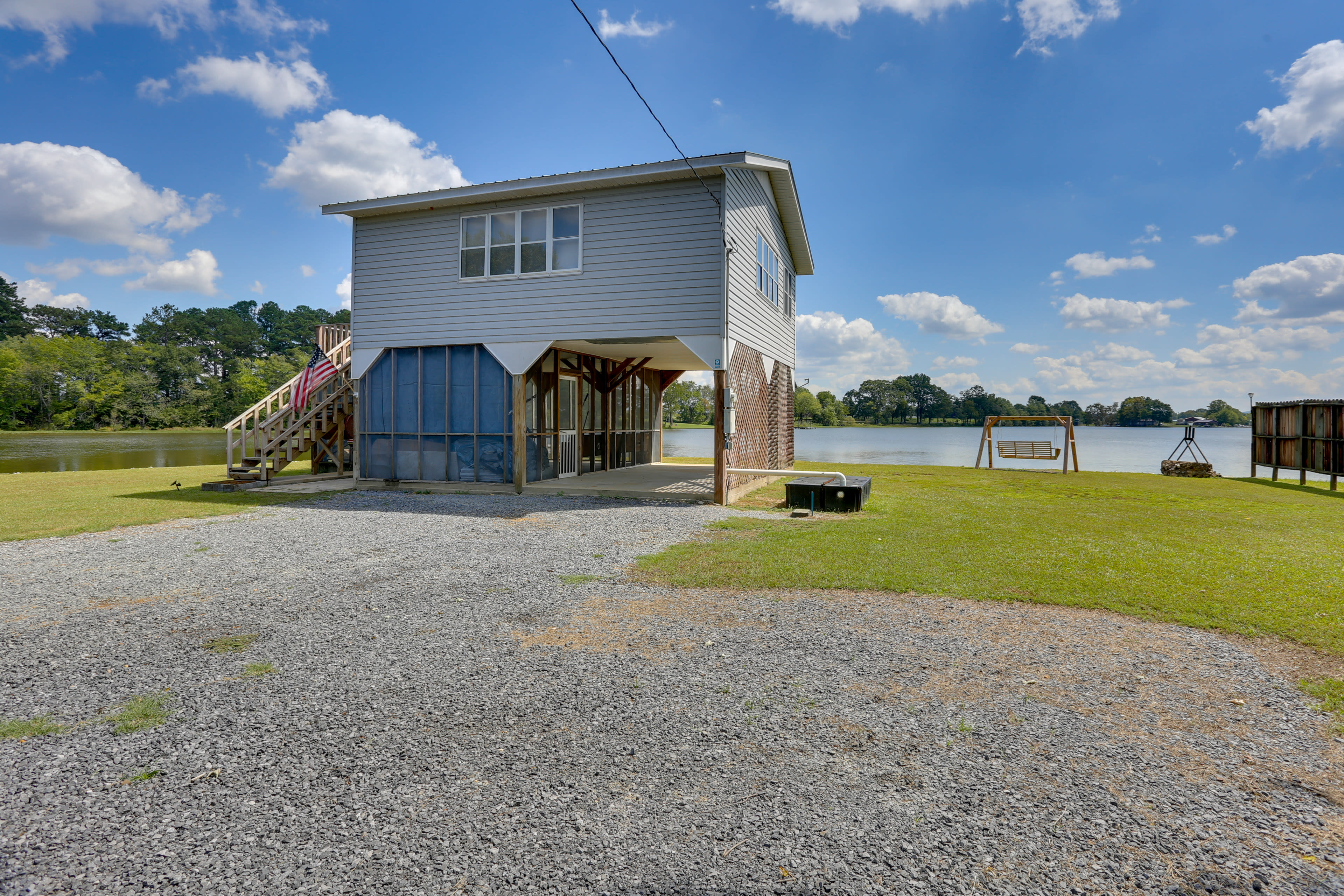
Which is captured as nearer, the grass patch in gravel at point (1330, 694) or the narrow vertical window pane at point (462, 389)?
the grass patch in gravel at point (1330, 694)

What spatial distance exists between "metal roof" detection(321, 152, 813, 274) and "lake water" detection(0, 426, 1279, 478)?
12.1 meters

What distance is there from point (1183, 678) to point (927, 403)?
268 ft

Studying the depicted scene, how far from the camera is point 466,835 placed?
217cm

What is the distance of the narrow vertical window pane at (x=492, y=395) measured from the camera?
11875mm

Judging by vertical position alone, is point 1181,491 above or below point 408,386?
below

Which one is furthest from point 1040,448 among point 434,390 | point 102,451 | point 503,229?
point 102,451

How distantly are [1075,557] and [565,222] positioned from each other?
963cm

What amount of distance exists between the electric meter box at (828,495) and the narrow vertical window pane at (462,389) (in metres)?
6.39

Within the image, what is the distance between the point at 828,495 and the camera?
10.2 m

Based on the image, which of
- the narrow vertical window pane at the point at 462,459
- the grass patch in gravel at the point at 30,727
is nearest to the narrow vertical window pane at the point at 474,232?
the narrow vertical window pane at the point at 462,459

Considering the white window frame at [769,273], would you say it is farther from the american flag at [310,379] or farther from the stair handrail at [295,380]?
the stair handrail at [295,380]

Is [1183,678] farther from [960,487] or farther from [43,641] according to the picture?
[960,487]

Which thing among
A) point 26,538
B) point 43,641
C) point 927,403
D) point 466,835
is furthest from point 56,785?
point 927,403

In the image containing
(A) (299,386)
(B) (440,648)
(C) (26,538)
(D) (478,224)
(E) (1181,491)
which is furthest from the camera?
(E) (1181,491)
